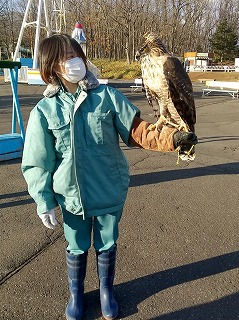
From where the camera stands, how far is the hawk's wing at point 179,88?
7.27 feet

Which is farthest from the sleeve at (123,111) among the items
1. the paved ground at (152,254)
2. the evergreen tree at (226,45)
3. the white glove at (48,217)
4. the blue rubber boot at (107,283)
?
the evergreen tree at (226,45)

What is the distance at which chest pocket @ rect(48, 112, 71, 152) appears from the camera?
2.02 meters

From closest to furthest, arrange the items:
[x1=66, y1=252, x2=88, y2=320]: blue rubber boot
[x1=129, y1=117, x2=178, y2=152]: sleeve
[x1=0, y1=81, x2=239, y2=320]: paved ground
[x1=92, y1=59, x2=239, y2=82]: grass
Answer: [x1=129, y1=117, x2=178, y2=152]: sleeve
[x1=66, y1=252, x2=88, y2=320]: blue rubber boot
[x1=0, y1=81, x2=239, y2=320]: paved ground
[x1=92, y1=59, x2=239, y2=82]: grass

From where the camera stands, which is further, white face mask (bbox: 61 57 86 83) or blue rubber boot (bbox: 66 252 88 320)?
blue rubber boot (bbox: 66 252 88 320)

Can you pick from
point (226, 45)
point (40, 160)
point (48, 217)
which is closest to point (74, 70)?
point (40, 160)

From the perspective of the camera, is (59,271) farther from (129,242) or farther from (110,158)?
(110,158)

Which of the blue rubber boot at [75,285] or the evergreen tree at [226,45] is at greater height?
the evergreen tree at [226,45]

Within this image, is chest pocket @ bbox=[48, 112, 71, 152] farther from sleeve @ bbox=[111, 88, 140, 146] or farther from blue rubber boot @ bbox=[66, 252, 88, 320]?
blue rubber boot @ bbox=[66, 252, 88, 320]

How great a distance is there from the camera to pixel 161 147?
1.94m

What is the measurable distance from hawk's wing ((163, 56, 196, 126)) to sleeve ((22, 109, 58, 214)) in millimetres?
882

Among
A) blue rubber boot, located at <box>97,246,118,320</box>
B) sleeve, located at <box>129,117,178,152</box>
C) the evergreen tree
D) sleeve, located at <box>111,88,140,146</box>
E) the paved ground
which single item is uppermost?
the evergreen tree

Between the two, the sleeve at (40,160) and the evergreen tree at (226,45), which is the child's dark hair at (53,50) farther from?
the evergreen tree at (226,45)

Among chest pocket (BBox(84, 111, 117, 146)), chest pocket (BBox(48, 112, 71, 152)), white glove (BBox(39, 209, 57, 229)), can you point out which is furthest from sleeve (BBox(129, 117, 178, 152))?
white glove (BBox(39, 209, 57, 229))

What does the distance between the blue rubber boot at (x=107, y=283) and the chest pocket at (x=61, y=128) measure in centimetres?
89
